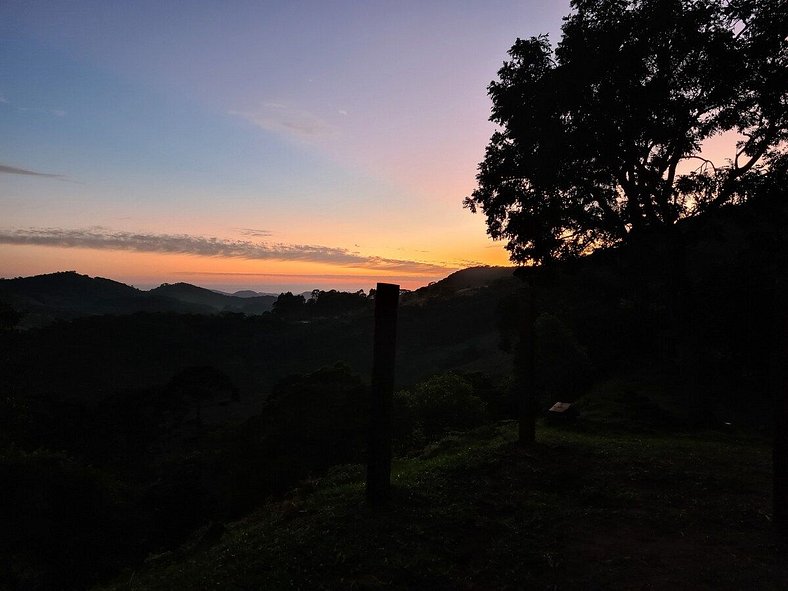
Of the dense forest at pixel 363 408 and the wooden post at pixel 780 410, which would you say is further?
the dense forest at pixel 363 408

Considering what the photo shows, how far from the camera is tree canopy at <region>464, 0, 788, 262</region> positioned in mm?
17078

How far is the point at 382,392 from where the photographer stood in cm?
957

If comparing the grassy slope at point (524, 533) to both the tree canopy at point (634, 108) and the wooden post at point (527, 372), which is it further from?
the tree canopy at point (634, 108)

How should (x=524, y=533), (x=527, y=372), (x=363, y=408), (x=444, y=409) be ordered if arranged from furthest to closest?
1. (x=363, y=408)
2. (x=444, y=409)
3. (x=527, y=372)
4. (x=524, y=533)

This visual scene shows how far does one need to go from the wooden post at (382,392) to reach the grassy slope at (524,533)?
574 millimetres

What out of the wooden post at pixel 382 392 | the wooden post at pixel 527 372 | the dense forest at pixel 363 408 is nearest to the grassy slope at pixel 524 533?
the wooden post at pixel 382 392

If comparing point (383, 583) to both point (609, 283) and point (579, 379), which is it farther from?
point (609, 283)

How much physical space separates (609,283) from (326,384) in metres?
36.5

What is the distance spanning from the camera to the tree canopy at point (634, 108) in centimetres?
1708

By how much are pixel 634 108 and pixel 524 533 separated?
16359mm

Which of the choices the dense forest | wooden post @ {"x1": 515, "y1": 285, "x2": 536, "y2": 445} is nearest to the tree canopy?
the dense forest

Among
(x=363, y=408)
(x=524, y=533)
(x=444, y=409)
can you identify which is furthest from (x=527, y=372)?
(x=363, y=408)

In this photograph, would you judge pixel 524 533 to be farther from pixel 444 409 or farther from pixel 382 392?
pixel 444 409

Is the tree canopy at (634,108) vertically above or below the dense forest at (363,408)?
above
